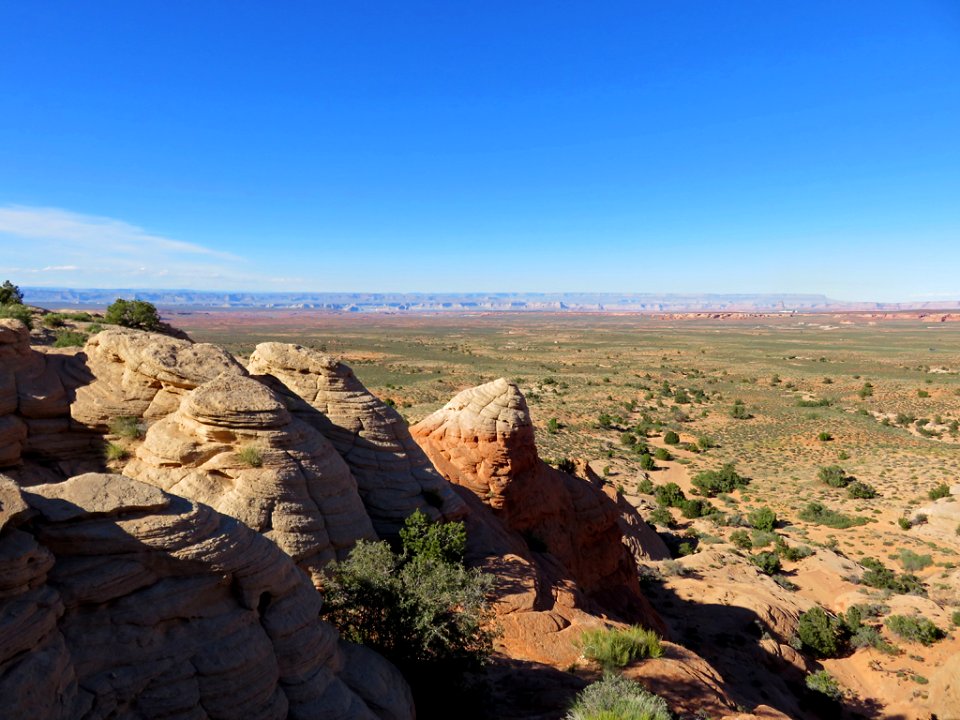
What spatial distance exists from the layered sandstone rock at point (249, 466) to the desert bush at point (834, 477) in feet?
135

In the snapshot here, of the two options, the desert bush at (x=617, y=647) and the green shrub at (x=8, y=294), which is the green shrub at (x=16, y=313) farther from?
the desert bush at (x=617, y=647)

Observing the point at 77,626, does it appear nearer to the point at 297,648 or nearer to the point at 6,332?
the point at 297,648

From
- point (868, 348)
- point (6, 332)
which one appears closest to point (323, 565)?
point (6, 332)

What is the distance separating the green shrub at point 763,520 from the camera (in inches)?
1300

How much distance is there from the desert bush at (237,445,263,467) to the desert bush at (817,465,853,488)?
43037 mm

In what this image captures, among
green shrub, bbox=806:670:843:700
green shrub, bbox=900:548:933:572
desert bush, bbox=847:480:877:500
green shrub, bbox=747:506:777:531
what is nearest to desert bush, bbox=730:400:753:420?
desert bush, bbox=847:480:877:500

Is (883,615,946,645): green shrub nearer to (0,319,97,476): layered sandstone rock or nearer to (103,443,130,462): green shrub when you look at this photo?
(103,443,130,462): green shrub

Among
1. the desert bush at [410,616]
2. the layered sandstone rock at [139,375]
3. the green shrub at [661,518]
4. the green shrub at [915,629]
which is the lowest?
the green shrub at [661,518]

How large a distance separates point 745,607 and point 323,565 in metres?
19.8

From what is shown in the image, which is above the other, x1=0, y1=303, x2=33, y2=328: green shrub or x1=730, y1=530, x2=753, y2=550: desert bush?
x1=0, y1=303, x2=33, y2=328: green shrub

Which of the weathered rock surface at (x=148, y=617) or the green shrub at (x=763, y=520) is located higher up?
the weathered rock surface at (x=148, y=617)

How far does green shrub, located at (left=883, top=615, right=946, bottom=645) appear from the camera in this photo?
21.1 m

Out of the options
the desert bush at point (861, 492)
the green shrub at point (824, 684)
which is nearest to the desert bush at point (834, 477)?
the desert bush at point (861, 492)

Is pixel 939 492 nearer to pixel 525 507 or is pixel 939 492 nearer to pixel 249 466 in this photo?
pixel 525 507
